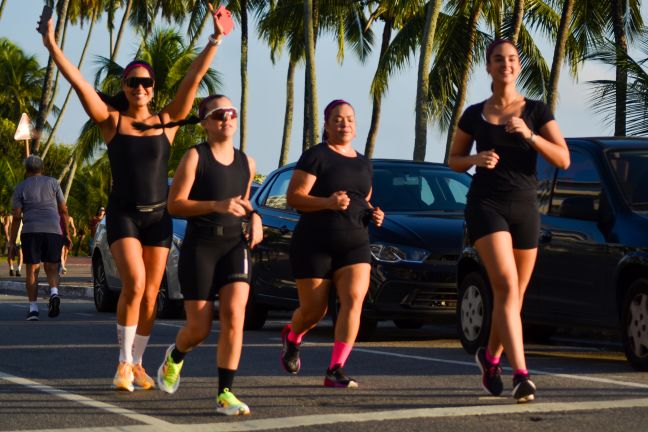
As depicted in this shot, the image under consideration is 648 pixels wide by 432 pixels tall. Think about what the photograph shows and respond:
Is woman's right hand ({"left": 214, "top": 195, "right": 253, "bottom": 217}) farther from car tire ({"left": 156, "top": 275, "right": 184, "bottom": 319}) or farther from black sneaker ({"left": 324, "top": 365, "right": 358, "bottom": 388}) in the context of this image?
car tire ({"left": 156, "top": 275, "right": 184, "bottom": 319})

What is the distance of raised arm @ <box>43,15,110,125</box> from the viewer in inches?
329

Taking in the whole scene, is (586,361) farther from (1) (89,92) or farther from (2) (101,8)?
(2) (101,8)

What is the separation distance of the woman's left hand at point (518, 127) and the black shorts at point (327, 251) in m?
1.35

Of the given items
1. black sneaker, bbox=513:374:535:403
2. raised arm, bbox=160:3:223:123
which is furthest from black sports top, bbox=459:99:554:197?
raised arm, bbox=160:3:223:123

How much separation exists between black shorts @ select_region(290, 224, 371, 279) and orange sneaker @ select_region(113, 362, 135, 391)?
3.84ft

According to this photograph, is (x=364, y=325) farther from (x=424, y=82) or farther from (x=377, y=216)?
(x=424, y=82)

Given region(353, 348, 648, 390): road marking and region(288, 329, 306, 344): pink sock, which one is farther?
region(288, 329, 306, 344): pink sock

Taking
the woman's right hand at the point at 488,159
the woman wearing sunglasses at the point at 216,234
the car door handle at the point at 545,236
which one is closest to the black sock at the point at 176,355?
the woman wearing sunglasses at the point at 216,234

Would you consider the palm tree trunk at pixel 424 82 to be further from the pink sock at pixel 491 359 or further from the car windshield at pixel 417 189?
the pink sock at pixel 491 359

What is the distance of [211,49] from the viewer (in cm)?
841

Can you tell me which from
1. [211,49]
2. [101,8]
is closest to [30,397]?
[211,49]

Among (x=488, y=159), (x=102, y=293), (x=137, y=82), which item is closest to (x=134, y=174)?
(x=137, y=82)

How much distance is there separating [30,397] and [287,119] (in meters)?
34.2

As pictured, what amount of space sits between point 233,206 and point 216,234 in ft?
0.98
